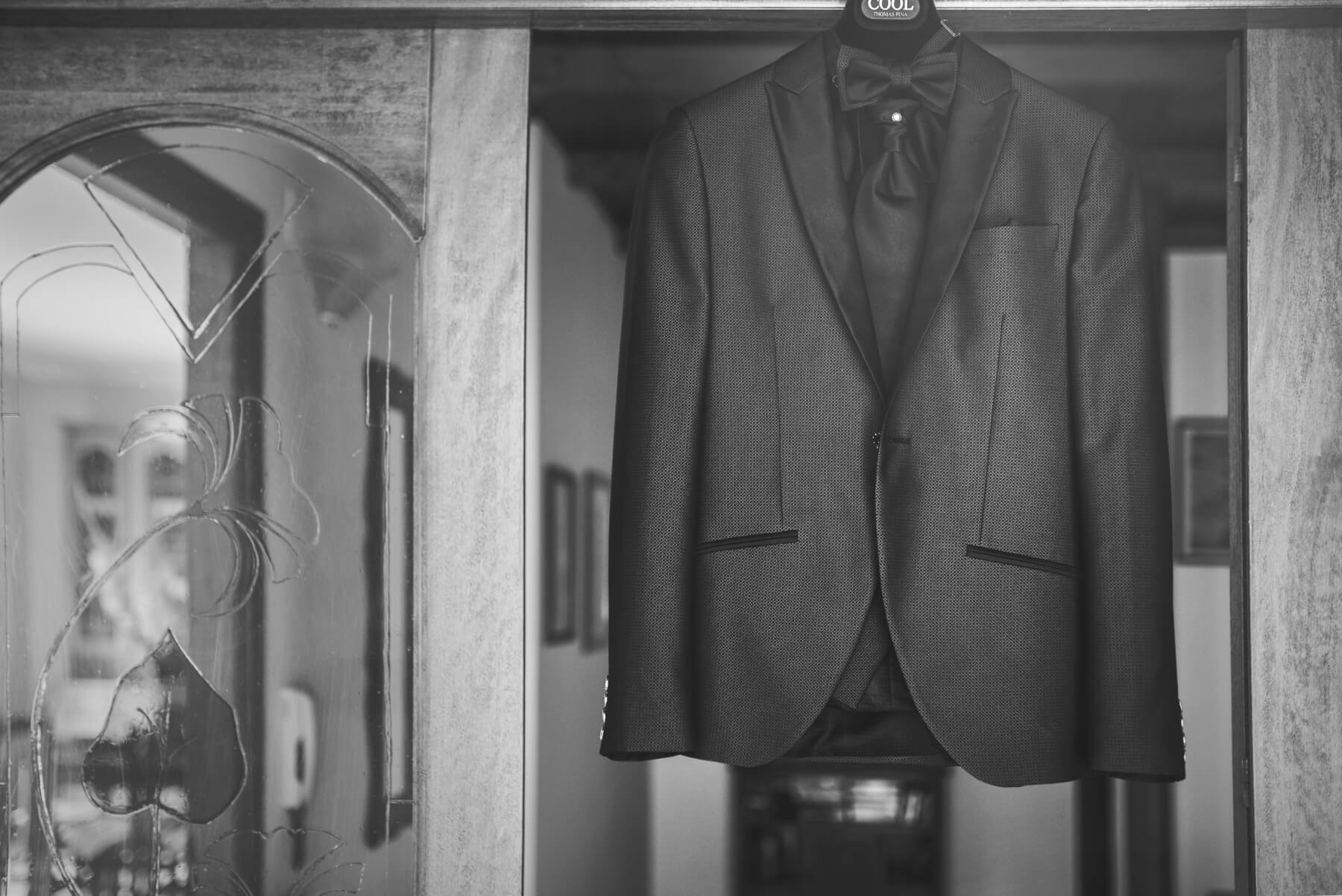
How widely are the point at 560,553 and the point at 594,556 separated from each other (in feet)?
0.22

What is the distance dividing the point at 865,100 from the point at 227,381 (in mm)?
1056

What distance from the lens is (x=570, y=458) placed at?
6.11ft

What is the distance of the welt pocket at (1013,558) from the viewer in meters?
1.39

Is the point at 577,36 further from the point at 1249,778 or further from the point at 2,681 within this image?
the point at 1249,778

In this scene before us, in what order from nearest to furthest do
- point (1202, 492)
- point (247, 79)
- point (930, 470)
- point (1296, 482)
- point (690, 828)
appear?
point (930, 470) < point (1296, 482) < point (247, 79) < point (1202, 492) < point (690, 828)

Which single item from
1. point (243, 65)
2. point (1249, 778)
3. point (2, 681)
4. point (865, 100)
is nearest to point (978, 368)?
point (865, 100)

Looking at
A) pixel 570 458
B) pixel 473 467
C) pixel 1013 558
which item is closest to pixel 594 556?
pixel 570 458

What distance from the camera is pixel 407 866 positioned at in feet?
5.41

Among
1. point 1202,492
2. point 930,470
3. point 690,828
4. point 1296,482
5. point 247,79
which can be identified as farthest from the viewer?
point 690,828

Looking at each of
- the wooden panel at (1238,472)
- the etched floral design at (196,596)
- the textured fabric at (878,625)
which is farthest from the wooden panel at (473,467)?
the wooden panel at (1238,472)

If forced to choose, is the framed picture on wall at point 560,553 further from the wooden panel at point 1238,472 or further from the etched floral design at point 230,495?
the wooden panel at point 1238,472

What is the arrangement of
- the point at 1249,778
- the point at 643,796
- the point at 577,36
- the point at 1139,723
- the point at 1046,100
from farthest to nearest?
the point at 643,796 < the point at 577,36 < the point at 1249,778 < the point at 1046,100 < the point at 1139,723

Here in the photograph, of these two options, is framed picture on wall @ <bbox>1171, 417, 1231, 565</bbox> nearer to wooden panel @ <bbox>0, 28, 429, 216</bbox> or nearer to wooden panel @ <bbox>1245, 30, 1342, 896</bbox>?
wooden panel @ <bbox>1245, 30, 1342, 896</bbox>

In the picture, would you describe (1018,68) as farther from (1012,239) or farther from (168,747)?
(168,747)
